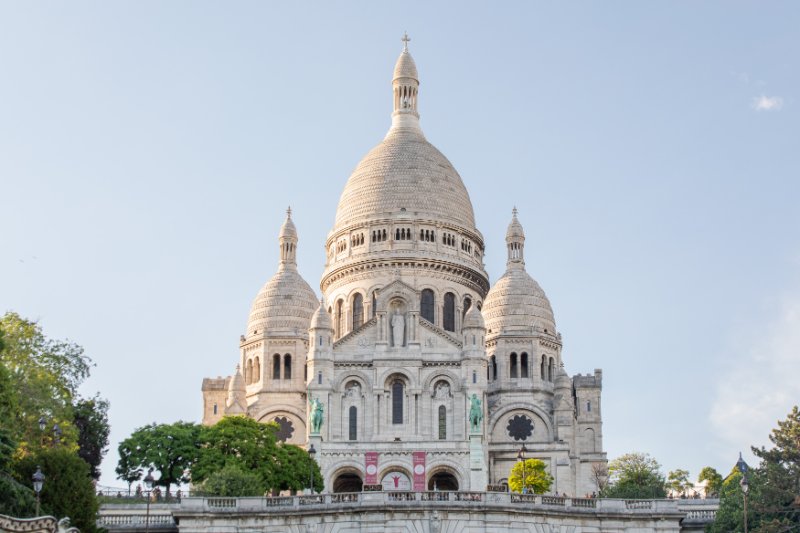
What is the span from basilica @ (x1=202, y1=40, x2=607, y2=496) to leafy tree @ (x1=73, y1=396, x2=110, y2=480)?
49.9 ft

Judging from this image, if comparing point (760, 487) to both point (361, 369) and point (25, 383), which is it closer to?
point (25, 383)

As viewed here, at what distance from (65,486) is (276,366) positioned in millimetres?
54741

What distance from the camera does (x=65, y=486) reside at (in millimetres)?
61844

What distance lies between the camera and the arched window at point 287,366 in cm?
11606

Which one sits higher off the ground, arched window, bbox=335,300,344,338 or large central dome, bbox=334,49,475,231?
large central dome, bbox=334,49,475,231

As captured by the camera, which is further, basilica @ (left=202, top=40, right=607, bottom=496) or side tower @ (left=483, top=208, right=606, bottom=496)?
side tower @ (left=483, top=208, right=606, bottom=496)

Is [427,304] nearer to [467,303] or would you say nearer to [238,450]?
[467,303]

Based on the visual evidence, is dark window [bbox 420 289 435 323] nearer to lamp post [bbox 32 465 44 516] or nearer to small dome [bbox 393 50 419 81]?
small dome [bbox 393 50 419 81]

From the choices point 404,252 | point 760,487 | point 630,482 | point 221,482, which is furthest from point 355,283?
point 760,487

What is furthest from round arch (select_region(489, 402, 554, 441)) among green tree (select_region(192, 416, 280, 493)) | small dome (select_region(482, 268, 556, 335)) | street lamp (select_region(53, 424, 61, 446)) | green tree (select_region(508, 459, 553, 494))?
street lamp (select_region(53, 424, 61, 446))

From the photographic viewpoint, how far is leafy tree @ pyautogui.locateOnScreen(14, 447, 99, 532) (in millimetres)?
60938

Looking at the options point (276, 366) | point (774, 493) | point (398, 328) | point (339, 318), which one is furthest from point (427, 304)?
point (774, 493)

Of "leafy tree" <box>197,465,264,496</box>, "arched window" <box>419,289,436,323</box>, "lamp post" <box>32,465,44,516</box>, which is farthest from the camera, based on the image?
"arched window" <box>419,289,436,323</box>

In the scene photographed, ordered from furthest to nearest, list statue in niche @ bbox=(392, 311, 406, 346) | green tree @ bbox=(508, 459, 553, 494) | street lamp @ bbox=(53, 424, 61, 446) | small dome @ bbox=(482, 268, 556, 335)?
small dome @ bbox=(482, 268, 556, 335) → statue in niche @ bbox=(392, 311, 406, 346) → green tree @ bbox=(508, 459, 553, 494) → street lamp @ bbox=(53, 424, 61, 446)
